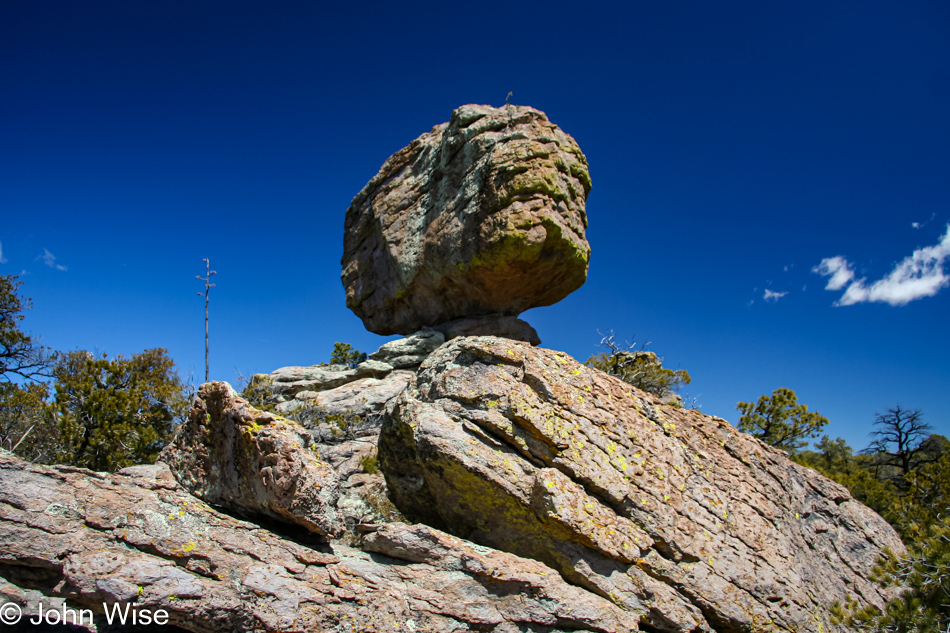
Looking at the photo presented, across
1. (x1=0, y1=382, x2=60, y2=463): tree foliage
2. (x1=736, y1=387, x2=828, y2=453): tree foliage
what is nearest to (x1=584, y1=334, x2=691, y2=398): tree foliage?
(x1=736, y1=387, x2=828, y2=453): tree foliage

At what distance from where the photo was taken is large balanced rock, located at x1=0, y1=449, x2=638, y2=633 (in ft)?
16.8

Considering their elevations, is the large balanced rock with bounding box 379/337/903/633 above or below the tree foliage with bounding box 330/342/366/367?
below

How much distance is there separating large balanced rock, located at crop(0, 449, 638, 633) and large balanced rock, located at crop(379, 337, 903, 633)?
0.72m

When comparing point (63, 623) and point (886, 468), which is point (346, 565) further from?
point (886, 468)

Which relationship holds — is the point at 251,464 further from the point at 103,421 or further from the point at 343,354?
the point at 343,354

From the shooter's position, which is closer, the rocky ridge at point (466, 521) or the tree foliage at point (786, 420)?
the rocky ridge at point (466, 521)

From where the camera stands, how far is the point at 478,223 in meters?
16.1

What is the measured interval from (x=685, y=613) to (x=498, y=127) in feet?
48.4

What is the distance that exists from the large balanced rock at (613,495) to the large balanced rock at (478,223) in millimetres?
6349

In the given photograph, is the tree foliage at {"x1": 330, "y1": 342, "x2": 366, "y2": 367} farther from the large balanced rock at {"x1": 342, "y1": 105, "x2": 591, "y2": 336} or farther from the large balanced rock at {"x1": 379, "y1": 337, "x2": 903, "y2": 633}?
the large balanced rock at {"x1": 379, "y1": 337, "x2": 903, "y2": 633}

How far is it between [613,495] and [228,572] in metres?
5.73

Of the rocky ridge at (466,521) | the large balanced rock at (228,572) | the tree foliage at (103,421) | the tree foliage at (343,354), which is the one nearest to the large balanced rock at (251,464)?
the rocky ridge at (466,521)

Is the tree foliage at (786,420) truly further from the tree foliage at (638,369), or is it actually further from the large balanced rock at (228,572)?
the large balanced rock at (228,572)

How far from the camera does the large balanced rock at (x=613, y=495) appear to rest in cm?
775
